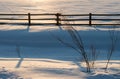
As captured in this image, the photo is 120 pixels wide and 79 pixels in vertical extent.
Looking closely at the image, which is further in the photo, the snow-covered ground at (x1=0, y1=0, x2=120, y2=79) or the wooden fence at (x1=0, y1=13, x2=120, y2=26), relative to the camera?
the wooden fence at (x1=0, y1=13, x2=120, y2=26)

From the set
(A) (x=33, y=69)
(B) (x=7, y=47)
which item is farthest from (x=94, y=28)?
(A) (x=33, y=69)

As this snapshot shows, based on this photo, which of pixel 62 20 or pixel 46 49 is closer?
pixel 46 49

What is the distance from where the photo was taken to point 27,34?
19.8m

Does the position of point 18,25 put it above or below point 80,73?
below

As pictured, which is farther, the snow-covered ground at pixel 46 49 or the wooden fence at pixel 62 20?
the wooden fence at pixel 62 20

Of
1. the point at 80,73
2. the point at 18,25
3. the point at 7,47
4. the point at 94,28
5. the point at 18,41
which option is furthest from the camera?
the point at 18,25

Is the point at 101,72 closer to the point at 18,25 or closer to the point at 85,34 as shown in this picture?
the point at 85,34

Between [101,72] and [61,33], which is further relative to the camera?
[61,33]

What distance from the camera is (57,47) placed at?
57.4 feet

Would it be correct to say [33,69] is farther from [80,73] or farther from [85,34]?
[85,34]

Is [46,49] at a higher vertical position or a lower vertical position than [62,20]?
lower

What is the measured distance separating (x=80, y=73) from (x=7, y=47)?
8.52 m

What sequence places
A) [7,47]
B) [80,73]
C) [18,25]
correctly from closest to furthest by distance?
1. [80,73]
2. [7,47]
3. [18,25]

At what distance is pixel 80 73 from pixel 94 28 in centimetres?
1229
